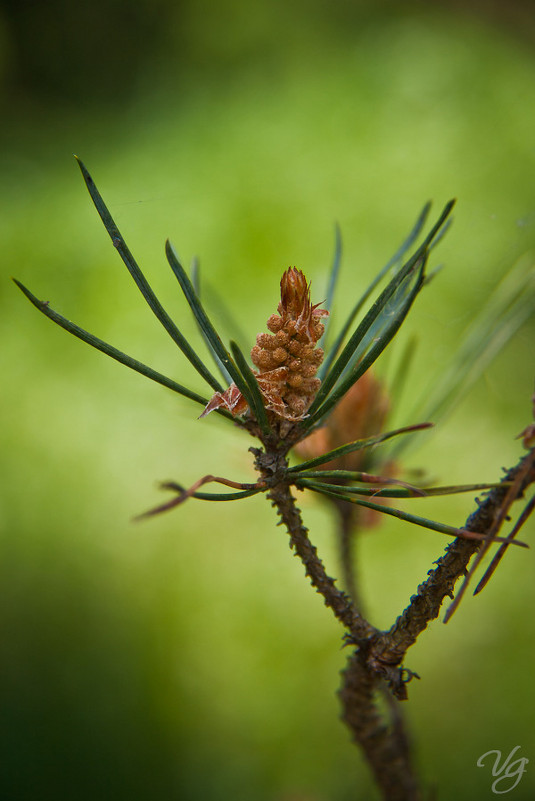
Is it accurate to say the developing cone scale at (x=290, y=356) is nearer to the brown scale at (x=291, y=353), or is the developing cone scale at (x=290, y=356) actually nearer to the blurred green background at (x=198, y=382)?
the brown scale at (x=291, y=353)

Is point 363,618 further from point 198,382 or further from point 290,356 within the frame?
point 198,382

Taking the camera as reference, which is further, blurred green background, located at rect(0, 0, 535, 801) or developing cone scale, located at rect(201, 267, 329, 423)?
blurred green background, located at rect(0, 0, 535, 801)

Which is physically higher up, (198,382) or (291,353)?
(198,382)

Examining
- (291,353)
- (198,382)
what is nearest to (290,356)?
(291,353)

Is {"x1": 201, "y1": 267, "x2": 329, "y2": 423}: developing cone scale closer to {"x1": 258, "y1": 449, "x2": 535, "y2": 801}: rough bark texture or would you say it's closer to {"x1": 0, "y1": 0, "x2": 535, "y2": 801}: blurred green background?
{"x1": 258, "y1": 449, "x2": 535, "y2": 801}: rough bark texture

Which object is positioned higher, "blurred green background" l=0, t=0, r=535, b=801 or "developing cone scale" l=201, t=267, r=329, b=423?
"blurred green background" l=0, t=0, r=535, b=801

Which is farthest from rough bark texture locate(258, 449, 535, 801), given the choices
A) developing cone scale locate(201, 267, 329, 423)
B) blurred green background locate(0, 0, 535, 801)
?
blurred green background locate(0, 0, 535, 801)

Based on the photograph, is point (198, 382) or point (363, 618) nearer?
point (363, 618)
